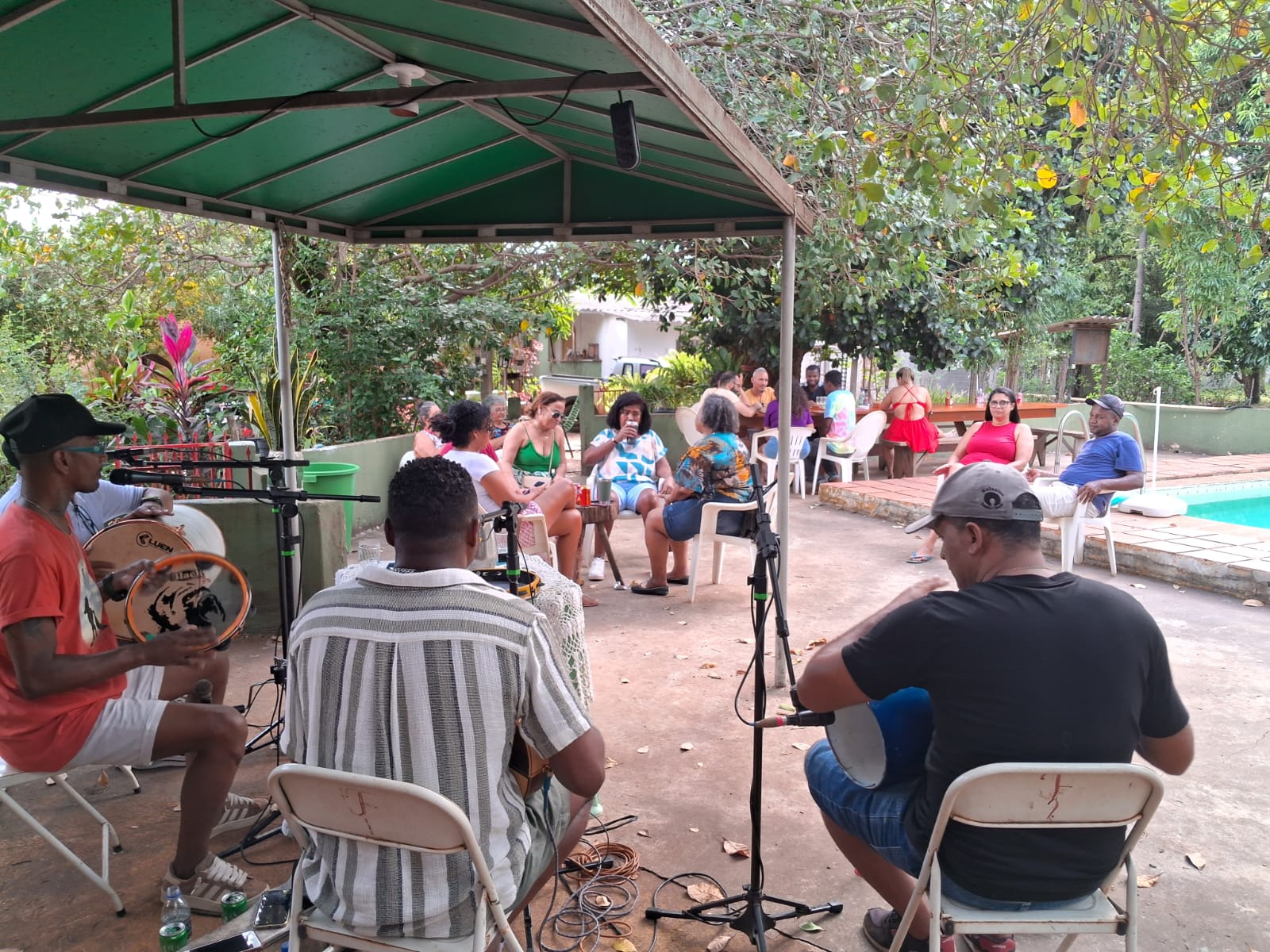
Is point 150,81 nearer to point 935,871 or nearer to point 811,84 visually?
point 935,871

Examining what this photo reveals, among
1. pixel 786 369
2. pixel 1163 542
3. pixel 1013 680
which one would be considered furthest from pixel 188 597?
pixel 1163 542

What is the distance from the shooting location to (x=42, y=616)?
251 cm

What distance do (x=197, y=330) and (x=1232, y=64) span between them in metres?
15.8

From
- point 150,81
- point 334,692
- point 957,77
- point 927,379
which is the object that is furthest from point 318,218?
point 927,379

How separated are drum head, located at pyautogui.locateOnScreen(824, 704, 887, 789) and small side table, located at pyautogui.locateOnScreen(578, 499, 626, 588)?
407 cm

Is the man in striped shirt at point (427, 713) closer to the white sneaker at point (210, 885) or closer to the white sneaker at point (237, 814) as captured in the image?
the white sneaker at point (210, 885)

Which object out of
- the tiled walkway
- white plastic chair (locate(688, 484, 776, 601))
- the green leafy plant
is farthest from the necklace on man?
the tiled walkway

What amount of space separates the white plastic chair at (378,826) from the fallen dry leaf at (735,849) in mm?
1442

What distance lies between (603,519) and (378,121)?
3224 mm

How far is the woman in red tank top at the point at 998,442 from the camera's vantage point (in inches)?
289

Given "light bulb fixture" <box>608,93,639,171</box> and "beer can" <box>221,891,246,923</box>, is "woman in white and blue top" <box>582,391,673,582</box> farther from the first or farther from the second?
"beer can" <box>221,891,246,923</box>

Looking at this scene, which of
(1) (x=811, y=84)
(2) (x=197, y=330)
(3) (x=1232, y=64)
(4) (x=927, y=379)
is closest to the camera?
(3) (x=1232, y=64)

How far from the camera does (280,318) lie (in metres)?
5.21

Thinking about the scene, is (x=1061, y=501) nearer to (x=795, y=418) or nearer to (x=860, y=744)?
(x=795, y=418)
